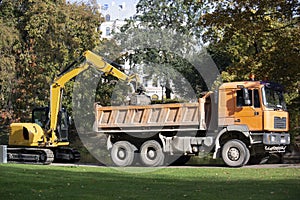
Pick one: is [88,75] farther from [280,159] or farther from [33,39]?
[280,159]

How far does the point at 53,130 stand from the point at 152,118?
535 centimetres

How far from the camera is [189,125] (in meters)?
24.0

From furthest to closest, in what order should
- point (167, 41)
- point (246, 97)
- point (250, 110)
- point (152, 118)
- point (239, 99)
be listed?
Answer: point (167, 41), point (152, 118), point (239, 99), point (250, 110), point (246, 97)

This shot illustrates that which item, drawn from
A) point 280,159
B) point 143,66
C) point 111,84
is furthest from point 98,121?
point 143,66

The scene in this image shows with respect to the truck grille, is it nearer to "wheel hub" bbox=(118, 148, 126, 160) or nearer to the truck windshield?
the truck windshield

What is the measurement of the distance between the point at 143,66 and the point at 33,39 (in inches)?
305

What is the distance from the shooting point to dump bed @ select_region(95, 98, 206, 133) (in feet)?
78.5

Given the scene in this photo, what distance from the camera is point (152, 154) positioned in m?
25.0

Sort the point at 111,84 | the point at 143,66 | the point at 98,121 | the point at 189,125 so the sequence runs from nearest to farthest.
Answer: the point at 189,125, the point at 98,121, the point at 111,84, the point at 143,66

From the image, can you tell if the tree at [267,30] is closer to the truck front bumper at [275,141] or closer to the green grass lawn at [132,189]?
the truck front bumper at [275,141]

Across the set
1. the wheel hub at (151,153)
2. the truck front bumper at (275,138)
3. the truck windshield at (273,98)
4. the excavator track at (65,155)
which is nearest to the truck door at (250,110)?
the truck windshield at (273,98)

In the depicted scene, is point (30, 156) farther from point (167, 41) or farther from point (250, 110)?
point (167, 41)

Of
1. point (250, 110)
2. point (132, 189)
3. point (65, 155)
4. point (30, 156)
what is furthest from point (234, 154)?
point (132, 189)

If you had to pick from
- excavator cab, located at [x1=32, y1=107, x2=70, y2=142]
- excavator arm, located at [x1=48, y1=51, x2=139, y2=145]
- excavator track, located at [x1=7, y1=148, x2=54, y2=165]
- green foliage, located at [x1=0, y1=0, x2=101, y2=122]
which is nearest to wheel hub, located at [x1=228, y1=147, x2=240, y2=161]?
excavator arm, located at [x1=48, y1=51, x2=139, y2=145]
